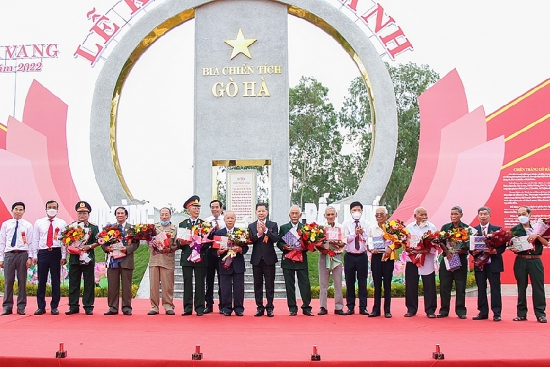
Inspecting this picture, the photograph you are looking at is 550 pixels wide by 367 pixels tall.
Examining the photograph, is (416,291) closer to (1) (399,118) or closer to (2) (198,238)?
(2) (198,238)

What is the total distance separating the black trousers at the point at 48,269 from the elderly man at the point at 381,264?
4103 mm

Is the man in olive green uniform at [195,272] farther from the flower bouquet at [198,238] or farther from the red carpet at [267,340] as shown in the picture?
the red carpet at [267,340]

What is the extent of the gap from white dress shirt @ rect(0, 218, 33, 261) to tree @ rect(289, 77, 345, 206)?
2316 centimetres

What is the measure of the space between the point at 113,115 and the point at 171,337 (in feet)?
32.4

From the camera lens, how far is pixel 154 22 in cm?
1454

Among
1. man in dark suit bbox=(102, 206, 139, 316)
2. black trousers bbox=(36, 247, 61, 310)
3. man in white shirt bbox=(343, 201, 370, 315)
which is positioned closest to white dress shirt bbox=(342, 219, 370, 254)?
man in white shirt bbox=(343, 201, 370, 315)

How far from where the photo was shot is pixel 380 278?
7914mm

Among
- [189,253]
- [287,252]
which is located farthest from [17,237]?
[287,252]

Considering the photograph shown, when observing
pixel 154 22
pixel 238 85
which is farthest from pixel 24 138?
pixel 238 85

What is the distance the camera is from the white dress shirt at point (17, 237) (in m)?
8.17

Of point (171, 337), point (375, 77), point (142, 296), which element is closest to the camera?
point (171, 337)

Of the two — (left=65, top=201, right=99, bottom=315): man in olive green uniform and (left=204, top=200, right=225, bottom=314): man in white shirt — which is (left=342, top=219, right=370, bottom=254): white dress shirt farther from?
(left=65, top=201, right=99, bottom=315): man in olive green uniform

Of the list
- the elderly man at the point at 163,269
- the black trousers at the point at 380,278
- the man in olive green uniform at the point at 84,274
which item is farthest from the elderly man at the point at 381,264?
the man in olive green uniform at the point at 84,274

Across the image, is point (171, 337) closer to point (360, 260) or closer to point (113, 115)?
point (360, 260)
